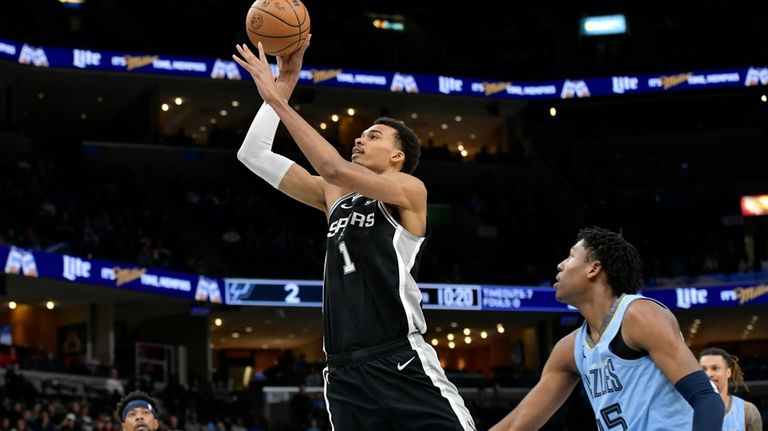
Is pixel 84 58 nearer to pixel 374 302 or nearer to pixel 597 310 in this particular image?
pixel 374 302

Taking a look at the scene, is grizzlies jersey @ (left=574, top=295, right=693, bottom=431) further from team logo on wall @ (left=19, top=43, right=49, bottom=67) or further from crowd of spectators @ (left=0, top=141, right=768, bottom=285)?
team logo on wall @ (left=19, top=43, right=49, bottom=67)

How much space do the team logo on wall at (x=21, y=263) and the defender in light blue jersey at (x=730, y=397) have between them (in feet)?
67.9

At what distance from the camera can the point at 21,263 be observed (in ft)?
89.5

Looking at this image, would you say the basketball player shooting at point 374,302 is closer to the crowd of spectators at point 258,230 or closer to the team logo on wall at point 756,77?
the crowd of spectators at point 258,230

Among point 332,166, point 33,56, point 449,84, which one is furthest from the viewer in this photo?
point 449,84

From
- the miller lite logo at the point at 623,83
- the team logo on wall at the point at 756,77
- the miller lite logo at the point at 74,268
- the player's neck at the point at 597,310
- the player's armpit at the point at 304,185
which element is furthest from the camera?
the miller lite logo at the point at 623,83

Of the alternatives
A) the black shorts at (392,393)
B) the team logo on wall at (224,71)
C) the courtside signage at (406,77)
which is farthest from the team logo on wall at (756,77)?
the black shorts at (392,393)

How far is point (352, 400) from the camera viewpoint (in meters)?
5.81

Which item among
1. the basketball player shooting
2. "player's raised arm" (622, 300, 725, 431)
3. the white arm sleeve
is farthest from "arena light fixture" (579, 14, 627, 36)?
"player's raised arm" (622, 300, 725, 431)

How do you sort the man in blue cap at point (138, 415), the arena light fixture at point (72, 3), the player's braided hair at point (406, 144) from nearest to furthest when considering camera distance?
the player's braided hair at point (406, 144), the man in blue cap at point (138, 415), the arena light fixture at point (72, 3)

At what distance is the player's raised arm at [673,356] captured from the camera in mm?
5043

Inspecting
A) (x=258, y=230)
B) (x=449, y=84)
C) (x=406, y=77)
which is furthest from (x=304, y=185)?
(x=449, y=84)

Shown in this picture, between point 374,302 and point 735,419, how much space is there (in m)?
3.72

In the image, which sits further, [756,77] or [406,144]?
[756,77]
